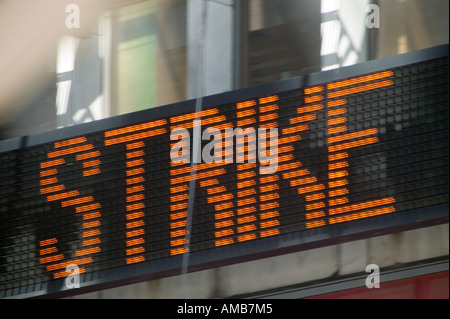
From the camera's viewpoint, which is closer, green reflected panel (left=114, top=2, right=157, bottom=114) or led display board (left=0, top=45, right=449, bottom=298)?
led display board (left=0, top=45, right=449, bottom=298)

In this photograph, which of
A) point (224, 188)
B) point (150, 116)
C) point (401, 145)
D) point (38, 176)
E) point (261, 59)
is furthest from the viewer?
point (261, 59)

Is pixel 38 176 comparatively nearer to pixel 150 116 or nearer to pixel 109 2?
pixel 150 116

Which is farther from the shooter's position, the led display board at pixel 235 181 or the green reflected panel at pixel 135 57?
the green reflected panel at pixel 135 57

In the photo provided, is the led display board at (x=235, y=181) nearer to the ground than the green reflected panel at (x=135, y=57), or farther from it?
nearer to the ground

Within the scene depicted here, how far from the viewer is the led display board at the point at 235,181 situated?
6.90m

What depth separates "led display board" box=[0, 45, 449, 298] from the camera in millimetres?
6898

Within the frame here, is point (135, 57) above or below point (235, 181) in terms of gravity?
above

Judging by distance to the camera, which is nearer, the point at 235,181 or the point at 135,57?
the point at 235,181

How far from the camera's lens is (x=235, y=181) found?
7434mm

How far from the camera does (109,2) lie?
1044cm

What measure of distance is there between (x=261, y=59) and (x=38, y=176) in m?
2.40

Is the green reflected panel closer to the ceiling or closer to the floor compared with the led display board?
closer to the ceiling
